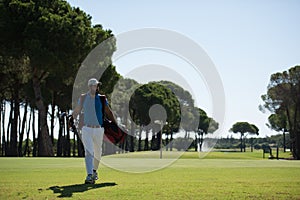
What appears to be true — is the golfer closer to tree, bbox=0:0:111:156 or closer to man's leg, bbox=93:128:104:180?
man's leg, bbox=93:128:104:180

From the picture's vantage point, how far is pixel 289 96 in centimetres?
6297

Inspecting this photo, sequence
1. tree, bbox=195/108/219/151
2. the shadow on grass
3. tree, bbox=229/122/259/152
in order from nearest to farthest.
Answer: the shadow on grass → tree, bbox=195/108/219/151 → tree, bbox=229/122/259/152

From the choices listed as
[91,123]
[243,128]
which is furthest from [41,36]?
[243,128]

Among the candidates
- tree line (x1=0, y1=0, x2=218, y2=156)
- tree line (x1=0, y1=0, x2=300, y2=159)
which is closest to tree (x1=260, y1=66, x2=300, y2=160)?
tree line (x1=0, y1=0, x2=300, y2=159)

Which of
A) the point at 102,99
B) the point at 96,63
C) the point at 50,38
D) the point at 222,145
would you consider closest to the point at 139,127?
the point at 96,63

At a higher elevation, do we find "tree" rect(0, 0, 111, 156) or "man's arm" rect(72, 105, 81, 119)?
"tree" rect(0, 0, 111, 156)

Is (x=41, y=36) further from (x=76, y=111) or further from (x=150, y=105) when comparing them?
(x=150, y=105)

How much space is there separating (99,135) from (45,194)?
247 cm

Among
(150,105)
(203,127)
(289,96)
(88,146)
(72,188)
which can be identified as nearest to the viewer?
(72,188)

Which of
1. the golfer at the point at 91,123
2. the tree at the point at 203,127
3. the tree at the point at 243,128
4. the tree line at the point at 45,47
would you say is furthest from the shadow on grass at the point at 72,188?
the tree at the point at 243,128

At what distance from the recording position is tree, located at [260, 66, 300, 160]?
61844 millimetres

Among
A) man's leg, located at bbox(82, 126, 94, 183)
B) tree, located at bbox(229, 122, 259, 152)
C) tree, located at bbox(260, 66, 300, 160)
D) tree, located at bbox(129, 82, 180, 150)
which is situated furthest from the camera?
tree, located at bbox(229, 122, 259, 152)

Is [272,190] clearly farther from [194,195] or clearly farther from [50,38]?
[50,38]

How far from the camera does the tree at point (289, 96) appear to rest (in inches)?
2435
